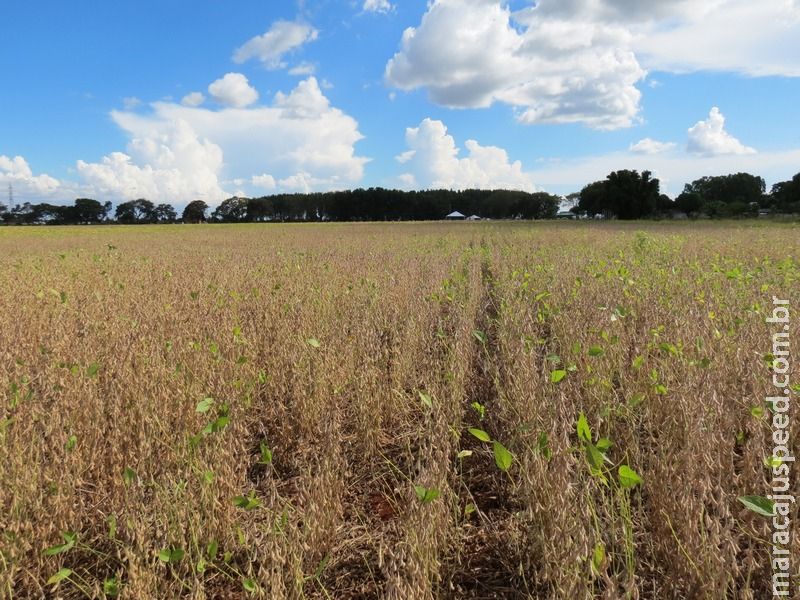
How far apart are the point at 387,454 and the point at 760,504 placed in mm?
2099

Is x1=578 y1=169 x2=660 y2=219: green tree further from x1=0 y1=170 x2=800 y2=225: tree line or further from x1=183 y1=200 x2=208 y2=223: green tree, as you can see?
x1=183 y1=200 x2=208 y2=223: green tree

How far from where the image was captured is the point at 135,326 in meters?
4.70

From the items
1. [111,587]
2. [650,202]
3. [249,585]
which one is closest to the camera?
[249,585]

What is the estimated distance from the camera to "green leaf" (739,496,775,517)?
5.18 feet

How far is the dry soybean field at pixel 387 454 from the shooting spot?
1.85 m

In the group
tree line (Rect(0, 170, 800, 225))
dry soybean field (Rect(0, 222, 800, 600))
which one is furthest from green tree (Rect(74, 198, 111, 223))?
dry soybean field (Rect(0, 222, 800, 600))

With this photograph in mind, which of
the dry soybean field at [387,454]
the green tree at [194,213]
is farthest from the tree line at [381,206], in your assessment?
the dry soybean field at [387,454]

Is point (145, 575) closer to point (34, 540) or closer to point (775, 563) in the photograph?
point (34, 540)

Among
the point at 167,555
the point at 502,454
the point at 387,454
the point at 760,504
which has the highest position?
the point at 502,454

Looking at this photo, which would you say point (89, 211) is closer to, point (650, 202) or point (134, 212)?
point (134, 212)

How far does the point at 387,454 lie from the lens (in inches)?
127

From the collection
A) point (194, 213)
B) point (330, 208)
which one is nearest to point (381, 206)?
point (330, 208)

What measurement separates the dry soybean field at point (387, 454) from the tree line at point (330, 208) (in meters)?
81.7

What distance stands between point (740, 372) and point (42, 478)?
13.8 ft
